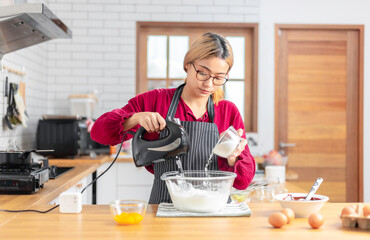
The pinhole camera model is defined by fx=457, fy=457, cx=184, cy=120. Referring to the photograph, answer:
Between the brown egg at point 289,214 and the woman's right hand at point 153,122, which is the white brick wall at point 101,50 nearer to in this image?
the woman's right hand at point 153,122

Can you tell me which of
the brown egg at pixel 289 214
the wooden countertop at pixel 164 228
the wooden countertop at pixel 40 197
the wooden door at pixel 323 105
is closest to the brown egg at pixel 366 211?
the wooden countertop at pixel 164 228

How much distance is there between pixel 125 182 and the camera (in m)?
4.16

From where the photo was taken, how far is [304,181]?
504 centimetres

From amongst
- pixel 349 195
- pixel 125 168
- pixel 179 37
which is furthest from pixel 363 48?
pixel 125 168

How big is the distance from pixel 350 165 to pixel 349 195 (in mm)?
332

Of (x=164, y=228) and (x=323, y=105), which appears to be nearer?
(x=164, y=228)

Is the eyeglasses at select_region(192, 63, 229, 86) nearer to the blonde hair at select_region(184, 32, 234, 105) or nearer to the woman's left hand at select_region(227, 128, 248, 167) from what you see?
the blonde hair at select_region(184, 32, 234, 105)

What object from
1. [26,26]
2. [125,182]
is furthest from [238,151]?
[125,182]

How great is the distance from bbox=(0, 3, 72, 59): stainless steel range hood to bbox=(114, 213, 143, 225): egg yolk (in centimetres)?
111

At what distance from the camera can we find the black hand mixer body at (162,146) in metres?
1.65

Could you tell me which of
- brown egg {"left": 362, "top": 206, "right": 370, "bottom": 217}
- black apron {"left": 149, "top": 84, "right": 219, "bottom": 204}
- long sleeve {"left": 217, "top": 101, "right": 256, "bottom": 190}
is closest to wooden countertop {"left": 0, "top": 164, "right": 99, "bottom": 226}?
black apron {"left": 149, "top": 84, "right": 219, "bottom": 204}

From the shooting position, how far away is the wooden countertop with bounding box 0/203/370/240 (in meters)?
1.33

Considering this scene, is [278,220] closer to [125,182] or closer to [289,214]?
[289,214]

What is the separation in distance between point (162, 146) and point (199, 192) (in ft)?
0.75
